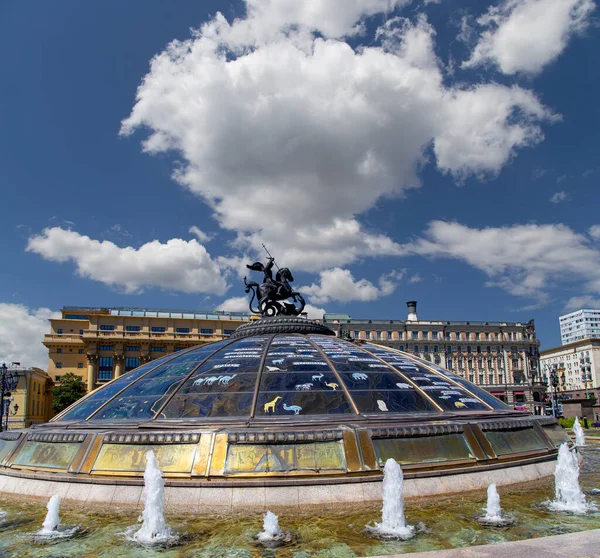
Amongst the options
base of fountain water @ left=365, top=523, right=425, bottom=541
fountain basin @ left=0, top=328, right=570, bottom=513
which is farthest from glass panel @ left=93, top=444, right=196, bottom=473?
base of fountain water @ left=365, top=523, right=425, bottom=541

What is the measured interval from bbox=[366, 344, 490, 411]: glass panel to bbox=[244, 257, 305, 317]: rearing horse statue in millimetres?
4168

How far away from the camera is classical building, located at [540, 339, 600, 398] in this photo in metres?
94.6

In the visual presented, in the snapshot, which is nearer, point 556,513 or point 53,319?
point 556,513

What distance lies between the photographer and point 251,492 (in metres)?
7.53

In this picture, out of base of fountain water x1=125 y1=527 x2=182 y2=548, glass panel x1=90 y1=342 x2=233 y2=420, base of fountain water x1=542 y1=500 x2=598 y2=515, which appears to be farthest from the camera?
glass panel x1=90 y1=342 x2=233 y2=420

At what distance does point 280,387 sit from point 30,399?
58.5 meters

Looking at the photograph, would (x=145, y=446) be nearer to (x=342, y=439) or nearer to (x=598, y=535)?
(x=342, y=439)

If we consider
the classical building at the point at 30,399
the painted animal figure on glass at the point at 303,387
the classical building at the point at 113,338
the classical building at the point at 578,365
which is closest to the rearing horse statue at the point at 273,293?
the painted animal figure on glass at the point at 303,387

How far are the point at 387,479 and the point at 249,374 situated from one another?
13.5ft

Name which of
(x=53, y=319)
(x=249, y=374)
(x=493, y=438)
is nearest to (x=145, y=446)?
(x=249, y=374)

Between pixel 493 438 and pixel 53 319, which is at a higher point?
pixel 53 319

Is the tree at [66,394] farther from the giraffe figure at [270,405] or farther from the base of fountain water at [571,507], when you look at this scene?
the base of fountain water at [571,507]

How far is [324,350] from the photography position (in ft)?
40.6

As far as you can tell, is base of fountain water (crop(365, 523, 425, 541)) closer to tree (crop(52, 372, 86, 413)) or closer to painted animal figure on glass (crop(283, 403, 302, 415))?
painted animal figure on glass (crop(283, 403, 302, 415))
